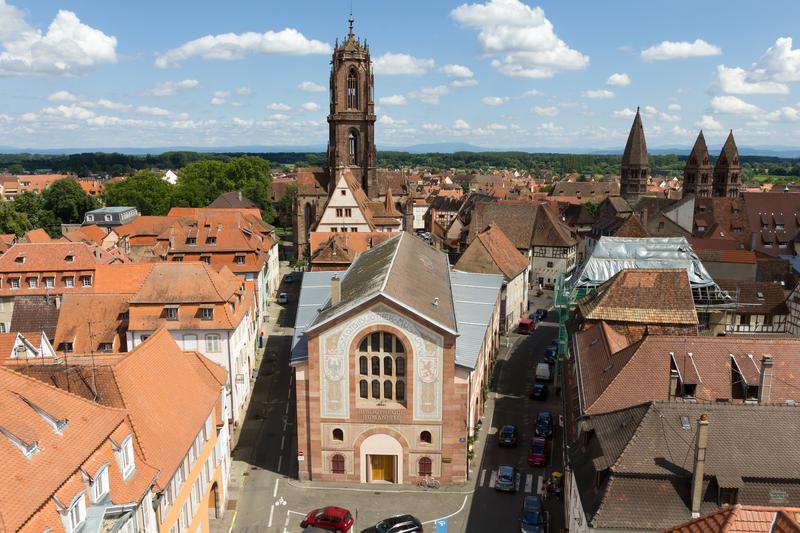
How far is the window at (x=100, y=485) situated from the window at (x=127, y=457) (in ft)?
4.00

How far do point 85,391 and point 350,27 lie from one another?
293ft

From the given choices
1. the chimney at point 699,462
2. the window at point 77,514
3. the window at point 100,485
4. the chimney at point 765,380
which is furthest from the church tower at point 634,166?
the window at point 77,514

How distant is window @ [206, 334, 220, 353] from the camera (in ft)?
161

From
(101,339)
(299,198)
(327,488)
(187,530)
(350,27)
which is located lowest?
(327,488)

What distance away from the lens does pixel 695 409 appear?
1177 inches

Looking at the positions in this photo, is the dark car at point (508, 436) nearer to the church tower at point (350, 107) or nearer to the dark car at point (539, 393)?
the dark car at point (539, 393)

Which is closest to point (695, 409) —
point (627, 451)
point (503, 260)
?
point (627, 451)

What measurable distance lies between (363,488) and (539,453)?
39.2ft

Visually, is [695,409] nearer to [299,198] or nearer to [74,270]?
[74,270]

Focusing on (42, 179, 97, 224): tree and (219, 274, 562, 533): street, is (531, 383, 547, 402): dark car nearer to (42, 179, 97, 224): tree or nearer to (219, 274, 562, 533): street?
(219, 274, 562, 533): street

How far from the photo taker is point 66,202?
12344cm

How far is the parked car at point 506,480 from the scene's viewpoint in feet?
135

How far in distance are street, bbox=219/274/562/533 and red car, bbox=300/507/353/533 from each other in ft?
3.52

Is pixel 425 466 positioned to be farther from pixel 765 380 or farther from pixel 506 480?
pixel 765 380
